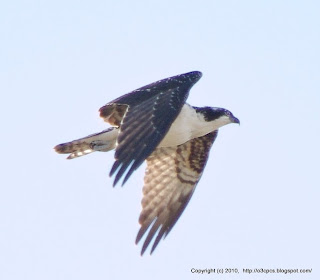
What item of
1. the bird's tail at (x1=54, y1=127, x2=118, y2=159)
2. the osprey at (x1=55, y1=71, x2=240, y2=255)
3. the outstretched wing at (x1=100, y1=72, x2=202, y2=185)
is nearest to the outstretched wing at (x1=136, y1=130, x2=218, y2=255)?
the osprey at (x1=55, y1=71, x2=240, y2=255)

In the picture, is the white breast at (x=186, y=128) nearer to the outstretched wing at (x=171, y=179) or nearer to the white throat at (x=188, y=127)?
the white throat at (x=188, y=127)

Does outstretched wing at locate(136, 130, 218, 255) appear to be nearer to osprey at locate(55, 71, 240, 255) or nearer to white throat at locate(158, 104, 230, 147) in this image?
osprey at locate(55, 71, 240, 255)

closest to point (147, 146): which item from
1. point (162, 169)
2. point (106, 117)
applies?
point (106, 117)

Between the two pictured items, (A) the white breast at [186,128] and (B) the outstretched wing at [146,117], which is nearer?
(B) the outstretched wing at [146,117]

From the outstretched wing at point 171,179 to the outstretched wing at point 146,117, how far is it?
2.12m

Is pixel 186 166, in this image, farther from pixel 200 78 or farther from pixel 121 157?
pixel 121 157

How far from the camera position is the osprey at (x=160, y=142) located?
1338 cm

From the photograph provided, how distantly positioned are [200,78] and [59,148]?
2.39 m

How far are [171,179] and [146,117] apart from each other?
327cm

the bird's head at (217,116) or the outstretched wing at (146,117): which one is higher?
the outstretched wing at (146,117)

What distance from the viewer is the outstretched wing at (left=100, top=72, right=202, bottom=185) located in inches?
510

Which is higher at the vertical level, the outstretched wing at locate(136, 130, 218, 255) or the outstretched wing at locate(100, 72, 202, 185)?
the outstretched wing at locate(100, 72, 202, 185)

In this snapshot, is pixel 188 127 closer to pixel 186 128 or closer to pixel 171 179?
pixel 186 128

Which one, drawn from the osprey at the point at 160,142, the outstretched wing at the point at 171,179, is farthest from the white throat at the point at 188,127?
the outstretched wing at the point at 171,179
